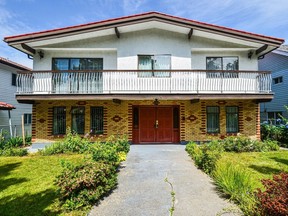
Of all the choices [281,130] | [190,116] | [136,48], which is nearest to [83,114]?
[136,48]

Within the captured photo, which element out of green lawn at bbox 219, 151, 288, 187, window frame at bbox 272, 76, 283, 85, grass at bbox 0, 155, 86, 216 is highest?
window frame at bbox 272, 76, 283, 85

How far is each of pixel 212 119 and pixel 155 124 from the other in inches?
156

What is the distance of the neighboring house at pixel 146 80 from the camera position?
11562 mm

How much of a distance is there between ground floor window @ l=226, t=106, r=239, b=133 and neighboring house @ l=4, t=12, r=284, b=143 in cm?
7

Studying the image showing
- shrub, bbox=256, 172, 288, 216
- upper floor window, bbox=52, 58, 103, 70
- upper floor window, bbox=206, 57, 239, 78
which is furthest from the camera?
upper floor window, bbox=206, 57, 239, 78

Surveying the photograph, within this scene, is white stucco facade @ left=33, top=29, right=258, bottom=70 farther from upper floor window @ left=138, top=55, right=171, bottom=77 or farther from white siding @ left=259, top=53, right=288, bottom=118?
white siding @ left=259, top=53, right=288, bottom=118

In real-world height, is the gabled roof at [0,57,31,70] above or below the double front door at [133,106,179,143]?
above

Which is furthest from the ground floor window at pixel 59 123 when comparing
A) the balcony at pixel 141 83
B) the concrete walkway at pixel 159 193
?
the concrete walkway at pixel 159 193

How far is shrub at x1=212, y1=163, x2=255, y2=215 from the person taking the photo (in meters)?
4.13

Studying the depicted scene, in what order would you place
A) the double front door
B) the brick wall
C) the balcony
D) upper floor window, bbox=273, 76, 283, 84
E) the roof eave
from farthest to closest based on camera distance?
upper floor window, bbox=273, 76, 283, 84
the double front door
the brick wall
the balcony
the roof eave

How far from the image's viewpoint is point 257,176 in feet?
20.8

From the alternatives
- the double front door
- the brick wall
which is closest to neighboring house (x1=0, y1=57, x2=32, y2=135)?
the brick wall

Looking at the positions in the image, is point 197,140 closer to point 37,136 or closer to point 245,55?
point 245,55

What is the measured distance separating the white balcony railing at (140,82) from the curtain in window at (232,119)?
1518mm
